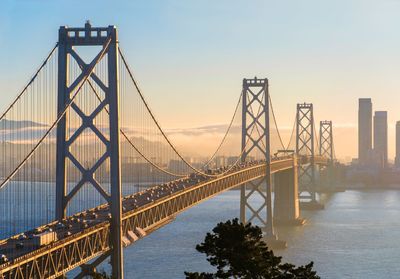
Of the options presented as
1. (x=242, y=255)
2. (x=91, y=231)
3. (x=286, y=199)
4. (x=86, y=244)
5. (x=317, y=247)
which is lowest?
(x=317, y=247)

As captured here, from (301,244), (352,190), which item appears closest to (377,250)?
(301,244)

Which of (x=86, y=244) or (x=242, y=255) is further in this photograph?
(x=86, y=244)

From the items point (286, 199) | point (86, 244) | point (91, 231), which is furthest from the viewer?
point (286, 199)

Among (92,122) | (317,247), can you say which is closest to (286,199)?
(317,247)

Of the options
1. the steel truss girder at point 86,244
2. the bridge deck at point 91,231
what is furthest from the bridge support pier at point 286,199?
the steel truss girder at point 86,244

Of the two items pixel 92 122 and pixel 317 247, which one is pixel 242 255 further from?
pixel 317 247

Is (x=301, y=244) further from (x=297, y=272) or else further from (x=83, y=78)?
(x=297, y=272)

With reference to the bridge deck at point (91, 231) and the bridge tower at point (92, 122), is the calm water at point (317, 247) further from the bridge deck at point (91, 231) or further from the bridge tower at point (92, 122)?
the bridge tower at point (92, 122)
